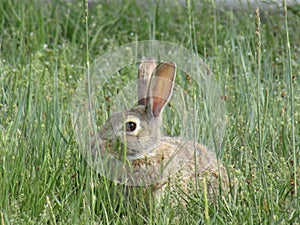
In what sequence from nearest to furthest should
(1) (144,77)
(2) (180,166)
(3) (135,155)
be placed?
(3) (135,155) → (2) (180,166) → (1) (144,77)

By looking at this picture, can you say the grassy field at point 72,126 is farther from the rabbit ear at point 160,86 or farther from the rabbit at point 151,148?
the rabbit ear at point 160,86

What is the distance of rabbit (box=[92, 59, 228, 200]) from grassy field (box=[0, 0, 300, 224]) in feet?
0.30

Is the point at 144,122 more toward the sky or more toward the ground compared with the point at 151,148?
more toward the sky

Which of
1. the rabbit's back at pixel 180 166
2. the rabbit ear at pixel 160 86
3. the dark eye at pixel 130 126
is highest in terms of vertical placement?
the rabbit ear at pixel 160 86

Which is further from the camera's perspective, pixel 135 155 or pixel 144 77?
pixel 144 77

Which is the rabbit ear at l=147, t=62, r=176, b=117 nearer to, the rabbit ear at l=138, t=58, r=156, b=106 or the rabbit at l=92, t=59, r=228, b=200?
the rabbit at l=92, t=59, r=228, b=200

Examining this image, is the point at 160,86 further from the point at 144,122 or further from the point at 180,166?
the point at 180,166

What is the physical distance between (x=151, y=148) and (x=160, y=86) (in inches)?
10.5

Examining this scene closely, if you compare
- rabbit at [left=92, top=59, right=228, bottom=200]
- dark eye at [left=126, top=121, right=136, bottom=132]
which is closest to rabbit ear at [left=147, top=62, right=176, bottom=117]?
rabbit at [left=92, top=59, right=228, bottom=200]

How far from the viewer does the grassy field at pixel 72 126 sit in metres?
2.80

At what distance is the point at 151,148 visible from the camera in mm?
3221

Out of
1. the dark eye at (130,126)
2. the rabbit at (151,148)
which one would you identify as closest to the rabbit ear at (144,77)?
the rabbit at (151,148)

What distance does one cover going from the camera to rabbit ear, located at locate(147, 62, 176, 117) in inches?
125

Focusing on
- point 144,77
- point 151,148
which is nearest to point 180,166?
point 151,148
